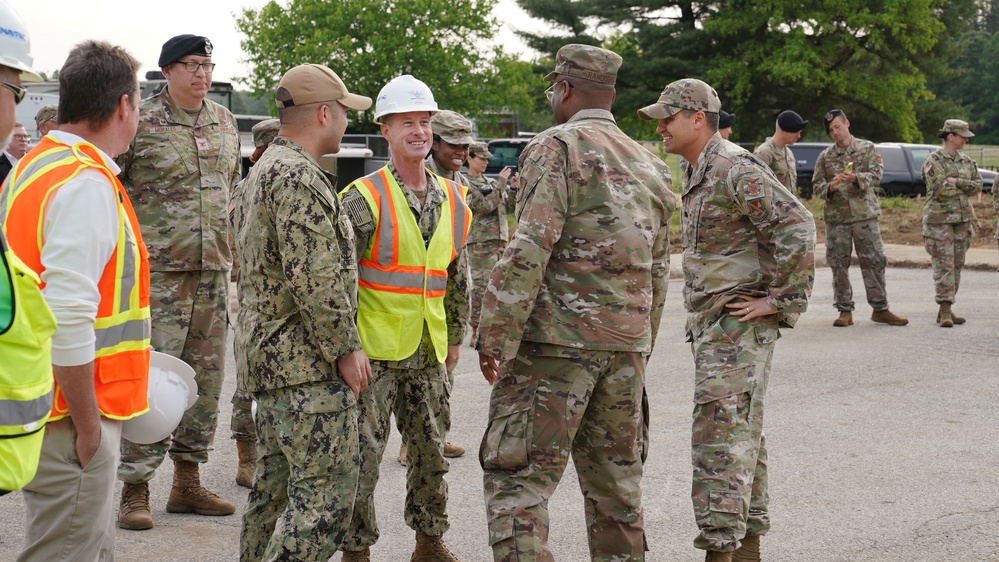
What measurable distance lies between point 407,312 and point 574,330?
34.9 inches

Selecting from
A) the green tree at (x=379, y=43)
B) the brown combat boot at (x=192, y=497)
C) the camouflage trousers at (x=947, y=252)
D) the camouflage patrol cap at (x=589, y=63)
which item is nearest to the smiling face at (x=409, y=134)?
the camouflage patrol cap at (x=589, y=63)

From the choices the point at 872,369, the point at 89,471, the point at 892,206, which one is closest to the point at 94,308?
the point at 89,471

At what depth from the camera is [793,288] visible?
4684 mm

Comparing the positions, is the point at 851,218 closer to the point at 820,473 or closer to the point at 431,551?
the point at 820,473

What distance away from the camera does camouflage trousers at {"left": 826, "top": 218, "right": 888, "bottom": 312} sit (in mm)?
11945

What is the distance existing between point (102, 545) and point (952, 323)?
10874 millimetres

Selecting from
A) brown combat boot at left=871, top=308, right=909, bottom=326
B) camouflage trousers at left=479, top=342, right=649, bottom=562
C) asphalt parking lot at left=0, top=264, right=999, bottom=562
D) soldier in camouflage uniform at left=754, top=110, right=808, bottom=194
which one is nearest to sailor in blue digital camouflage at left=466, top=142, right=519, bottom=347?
asphalt parking lot at left=0, top=264, right=999, bottom=562

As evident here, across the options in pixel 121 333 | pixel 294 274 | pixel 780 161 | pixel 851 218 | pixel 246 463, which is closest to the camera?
pixel 121 333

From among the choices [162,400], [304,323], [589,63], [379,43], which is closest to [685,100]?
[589,63]

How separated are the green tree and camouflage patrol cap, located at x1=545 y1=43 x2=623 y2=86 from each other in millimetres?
37923

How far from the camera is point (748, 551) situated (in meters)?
4.82

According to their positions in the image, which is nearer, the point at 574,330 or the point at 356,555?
the point at 574,330

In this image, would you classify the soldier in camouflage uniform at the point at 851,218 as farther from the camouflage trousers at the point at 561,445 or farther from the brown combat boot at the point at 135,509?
the brown combat boot at the point at 135,509

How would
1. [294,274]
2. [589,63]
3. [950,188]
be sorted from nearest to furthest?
[294,274] → [589,63] → [950,188]
